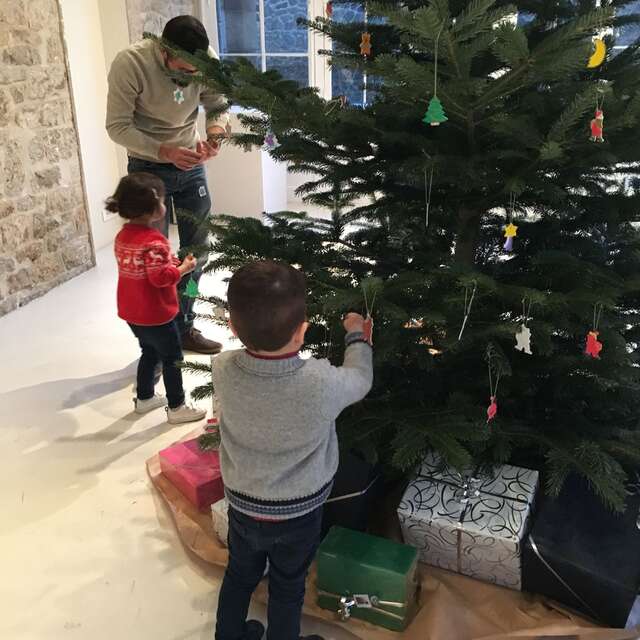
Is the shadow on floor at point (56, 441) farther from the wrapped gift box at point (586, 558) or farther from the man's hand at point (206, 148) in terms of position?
the wrapped gift box at point (586, 558)

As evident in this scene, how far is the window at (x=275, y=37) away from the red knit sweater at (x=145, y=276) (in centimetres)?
320

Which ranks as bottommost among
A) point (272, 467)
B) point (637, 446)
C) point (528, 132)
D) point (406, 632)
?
point (406, 632)

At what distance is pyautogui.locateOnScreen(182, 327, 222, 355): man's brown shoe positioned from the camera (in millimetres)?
2717

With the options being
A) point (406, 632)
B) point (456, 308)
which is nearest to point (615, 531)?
point (406, 632)

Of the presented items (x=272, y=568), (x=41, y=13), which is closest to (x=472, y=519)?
(x=272, y=568)

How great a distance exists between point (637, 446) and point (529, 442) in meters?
0.24

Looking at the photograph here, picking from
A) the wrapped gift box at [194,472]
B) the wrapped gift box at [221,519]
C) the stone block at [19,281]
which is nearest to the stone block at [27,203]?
the stone block at [19,281]

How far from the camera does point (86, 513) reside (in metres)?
1.80

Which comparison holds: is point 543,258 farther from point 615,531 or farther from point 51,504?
point 51,504

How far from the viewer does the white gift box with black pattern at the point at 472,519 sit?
1433 mm

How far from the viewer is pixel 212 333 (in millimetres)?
2941

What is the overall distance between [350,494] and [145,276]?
950 mm

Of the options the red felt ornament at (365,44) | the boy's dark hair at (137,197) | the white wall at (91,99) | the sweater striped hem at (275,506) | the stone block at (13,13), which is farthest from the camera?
the white wall at (91,99)

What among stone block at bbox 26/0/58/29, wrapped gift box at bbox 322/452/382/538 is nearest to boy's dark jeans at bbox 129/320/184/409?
wrapped gift box at bbox 322/452/382/538
